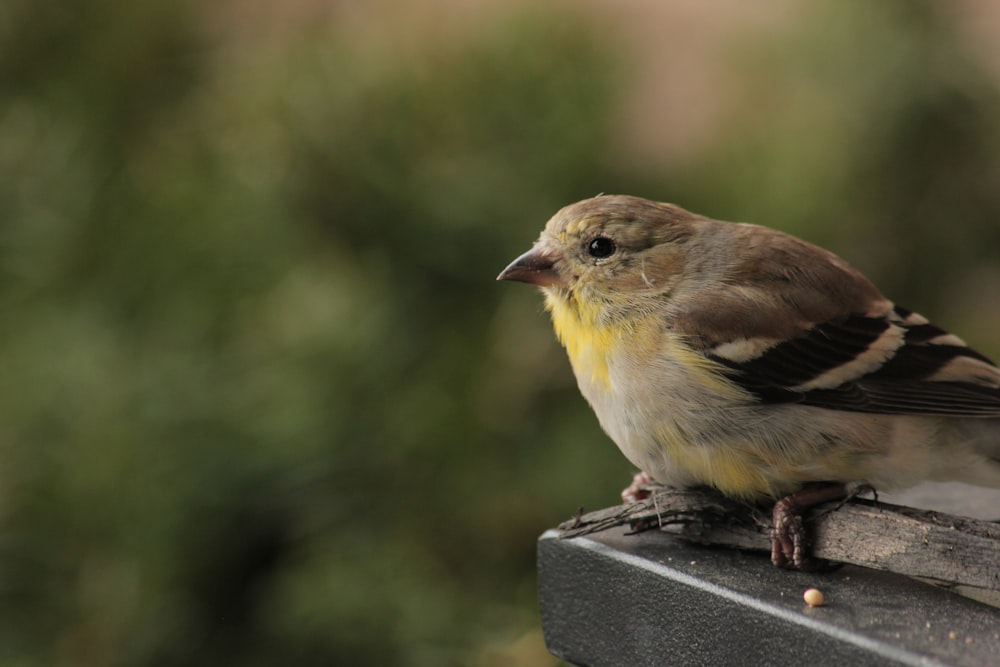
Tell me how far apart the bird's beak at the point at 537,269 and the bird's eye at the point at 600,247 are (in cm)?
6

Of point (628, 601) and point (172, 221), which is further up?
point (172, 221)

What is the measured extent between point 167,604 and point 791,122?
5.98ft

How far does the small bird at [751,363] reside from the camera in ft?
4.84

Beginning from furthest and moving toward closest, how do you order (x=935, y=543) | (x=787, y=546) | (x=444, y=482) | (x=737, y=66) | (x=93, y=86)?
1. (x=737, y=66)
2. (x=93, y=86)
3. (x=444, y=482)
4. (x=787, y=546)
5. (x=935, y=543)

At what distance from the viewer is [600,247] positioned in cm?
170

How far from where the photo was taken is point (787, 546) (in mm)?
1284

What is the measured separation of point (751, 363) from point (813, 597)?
418 millimetres

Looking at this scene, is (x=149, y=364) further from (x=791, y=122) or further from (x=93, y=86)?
(x=791, y=122)

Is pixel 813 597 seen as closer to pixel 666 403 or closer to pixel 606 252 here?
pixel 666 403

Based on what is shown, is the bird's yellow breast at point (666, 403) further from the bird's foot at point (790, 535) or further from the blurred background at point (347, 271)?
the blurred background at point (347, 271)

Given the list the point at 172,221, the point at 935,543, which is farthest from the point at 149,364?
the point at 935,543

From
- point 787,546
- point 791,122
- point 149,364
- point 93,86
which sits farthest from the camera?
point 791,122

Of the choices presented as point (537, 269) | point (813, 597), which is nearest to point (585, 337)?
point (537, 269)

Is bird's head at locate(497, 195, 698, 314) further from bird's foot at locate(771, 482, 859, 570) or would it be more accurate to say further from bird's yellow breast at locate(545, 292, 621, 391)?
bird's foot at locate(771, 482, 859, 570)
